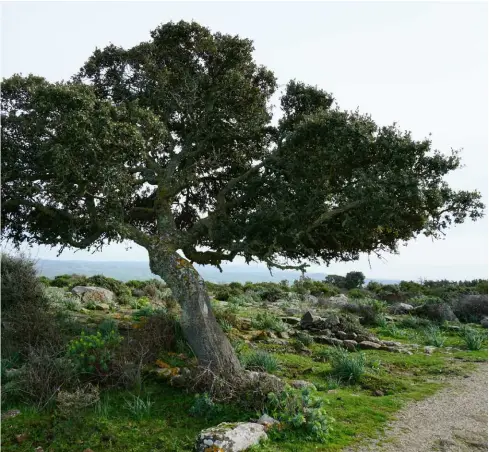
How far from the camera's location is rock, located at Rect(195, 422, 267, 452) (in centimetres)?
736

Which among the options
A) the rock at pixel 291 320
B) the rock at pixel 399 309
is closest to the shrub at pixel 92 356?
the rock at pixel 291 320

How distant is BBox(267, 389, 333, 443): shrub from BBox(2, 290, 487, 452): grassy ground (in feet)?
0.67

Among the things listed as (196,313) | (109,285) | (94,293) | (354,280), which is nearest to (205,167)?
(196,313)

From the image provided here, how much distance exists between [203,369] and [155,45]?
1121 cm

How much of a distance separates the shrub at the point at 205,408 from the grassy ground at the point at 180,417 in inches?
2.5

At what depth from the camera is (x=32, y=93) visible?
12.0m

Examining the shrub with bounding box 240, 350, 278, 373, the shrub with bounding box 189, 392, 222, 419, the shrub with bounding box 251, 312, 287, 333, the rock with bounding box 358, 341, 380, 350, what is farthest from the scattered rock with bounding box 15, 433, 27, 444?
the rock with bounding box 358, 341, 380, 350

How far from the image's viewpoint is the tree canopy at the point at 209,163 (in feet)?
38.5

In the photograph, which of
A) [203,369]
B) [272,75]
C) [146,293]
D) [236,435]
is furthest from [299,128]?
[146,293]

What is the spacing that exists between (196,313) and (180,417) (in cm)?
326

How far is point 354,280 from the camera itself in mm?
45312

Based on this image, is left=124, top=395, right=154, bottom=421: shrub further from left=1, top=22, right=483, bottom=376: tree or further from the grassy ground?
left=1, top=22, right=483, bottom=376: tree

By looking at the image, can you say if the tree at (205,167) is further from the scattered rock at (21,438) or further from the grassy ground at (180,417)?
the scattered rock at (21,438)

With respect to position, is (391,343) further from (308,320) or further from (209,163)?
(209,163)
